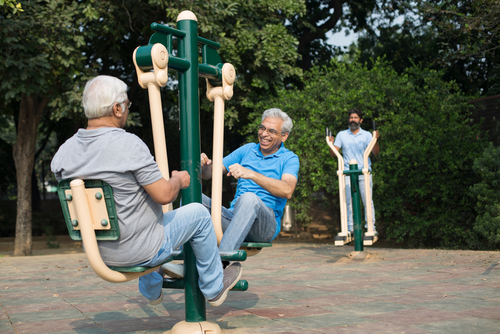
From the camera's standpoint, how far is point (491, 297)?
158 inches

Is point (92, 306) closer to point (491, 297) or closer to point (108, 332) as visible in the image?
point (108, 332)

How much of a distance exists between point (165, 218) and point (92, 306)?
176 cm

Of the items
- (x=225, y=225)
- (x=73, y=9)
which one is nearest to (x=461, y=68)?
(x=73, y=9)

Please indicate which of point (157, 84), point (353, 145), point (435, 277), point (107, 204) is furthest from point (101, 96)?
point (353, 145)

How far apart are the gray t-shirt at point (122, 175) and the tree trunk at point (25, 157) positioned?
28.6 ft

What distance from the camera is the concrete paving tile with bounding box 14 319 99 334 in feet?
11.0

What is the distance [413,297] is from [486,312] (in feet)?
2.31

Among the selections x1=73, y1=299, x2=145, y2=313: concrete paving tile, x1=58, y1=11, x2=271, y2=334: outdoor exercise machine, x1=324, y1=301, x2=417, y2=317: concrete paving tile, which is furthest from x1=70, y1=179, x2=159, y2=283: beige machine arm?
x1=324, y1=301, x2=417, y2=317: concrete paving tile

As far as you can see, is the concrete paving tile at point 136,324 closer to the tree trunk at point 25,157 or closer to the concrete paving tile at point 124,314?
the concrete paving tile at point 124,314

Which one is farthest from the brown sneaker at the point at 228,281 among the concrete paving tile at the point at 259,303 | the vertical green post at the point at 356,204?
the vertical green post at the point at 356,204

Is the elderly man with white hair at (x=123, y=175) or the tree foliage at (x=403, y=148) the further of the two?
the tree foliage at (x=403, y=148)

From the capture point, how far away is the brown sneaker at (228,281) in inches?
117

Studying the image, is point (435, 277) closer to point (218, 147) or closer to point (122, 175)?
point (218, 147)

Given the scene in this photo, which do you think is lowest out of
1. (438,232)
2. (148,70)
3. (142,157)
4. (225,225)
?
(438,232)
